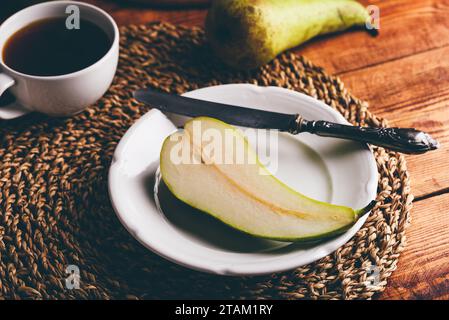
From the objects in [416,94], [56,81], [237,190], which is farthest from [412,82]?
[56,81]

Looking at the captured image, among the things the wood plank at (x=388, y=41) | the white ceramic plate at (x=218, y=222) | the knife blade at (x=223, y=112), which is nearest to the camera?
the white ceramic plate at (x=218, y=222)

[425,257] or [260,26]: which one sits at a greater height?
[260,26]

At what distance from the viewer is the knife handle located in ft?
1.84

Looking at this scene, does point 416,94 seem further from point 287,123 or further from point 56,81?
point 56,81

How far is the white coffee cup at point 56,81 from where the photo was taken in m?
0.62

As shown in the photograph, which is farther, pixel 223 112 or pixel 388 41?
pixel 388 41

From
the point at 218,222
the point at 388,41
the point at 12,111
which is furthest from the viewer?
the point at 388,41

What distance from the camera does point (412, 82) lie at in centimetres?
75

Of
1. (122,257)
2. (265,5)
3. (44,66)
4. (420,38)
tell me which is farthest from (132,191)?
(420,38)

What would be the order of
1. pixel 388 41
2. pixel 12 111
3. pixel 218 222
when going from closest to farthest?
pixel 218 222, pixel 12 111, pixel 388 41

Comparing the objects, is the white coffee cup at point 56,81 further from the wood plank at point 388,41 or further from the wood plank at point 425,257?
the wood plank at point 425,257

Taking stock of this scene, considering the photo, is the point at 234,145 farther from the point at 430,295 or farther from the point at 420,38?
the point at 420,38

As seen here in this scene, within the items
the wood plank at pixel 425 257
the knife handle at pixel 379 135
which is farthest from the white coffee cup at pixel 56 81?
the wood plank at pixel 425 257

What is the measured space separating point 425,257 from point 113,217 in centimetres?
32
